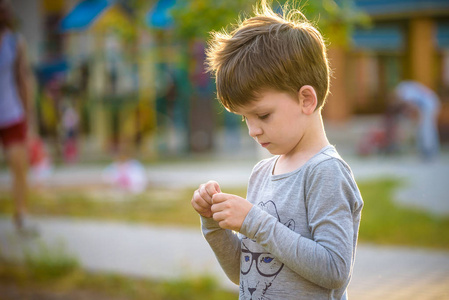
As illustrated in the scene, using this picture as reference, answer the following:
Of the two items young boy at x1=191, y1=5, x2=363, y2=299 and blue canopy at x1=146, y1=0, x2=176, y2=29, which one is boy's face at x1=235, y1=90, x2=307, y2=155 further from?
blue canopy at x1=146, y1=0, x2=176, y2=29

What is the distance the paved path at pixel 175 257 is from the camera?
4.04 meters

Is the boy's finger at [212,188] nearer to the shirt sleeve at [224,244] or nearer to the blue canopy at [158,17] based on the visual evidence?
the shirt sleeve at [224,244]

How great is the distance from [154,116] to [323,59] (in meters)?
17.0

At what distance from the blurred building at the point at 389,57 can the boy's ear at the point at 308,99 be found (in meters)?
13.9

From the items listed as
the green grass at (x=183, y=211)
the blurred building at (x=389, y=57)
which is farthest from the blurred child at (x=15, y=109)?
the blurred building at (x=389, y=57)

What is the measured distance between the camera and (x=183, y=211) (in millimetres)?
7562

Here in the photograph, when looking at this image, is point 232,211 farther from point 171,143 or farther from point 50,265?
point 171,143

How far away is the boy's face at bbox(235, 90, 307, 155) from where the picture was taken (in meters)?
1.83

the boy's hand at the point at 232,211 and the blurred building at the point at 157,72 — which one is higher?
the blurred building at the point at 157,72

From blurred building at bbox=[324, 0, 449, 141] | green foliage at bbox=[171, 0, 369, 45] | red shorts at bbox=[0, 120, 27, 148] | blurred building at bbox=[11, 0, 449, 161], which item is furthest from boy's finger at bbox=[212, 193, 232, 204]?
blurred building at bbox=[324, 0, 449, 141]

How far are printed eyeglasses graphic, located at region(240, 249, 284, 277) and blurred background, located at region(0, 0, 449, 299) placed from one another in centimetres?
126

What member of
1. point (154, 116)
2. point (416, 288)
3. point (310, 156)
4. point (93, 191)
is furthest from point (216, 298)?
point (154, 116)

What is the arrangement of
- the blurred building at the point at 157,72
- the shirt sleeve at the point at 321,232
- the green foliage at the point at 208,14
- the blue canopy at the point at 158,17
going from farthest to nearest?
1. the blurred building at the point at 157,72
2. the blue canopy at the point at 158,17
3. the green foliage at the point at 208,14
4. the shirt sleeve at the point at 321,232

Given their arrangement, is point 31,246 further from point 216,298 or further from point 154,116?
point 154,116
